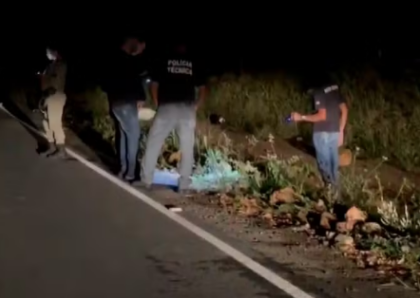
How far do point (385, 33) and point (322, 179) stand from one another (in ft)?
45.2

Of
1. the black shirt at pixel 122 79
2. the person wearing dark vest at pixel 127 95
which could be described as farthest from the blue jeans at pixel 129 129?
the black shirt at pixel 122 79

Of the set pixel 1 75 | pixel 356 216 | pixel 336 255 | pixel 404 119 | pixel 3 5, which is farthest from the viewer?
pixel 3 5

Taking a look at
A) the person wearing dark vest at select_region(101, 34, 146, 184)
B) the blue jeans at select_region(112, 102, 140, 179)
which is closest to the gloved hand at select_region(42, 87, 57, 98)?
the person wearing dark vest at select_region(101, 34, 146, 184)

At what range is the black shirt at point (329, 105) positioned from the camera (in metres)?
11.7

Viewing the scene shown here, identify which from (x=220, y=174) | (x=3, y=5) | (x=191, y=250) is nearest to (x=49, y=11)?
(x=3, y=5)

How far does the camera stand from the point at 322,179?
12.6m

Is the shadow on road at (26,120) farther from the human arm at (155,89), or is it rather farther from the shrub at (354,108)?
the human arm at (155,89)

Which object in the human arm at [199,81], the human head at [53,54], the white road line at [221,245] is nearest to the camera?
the white road line at [221,245]

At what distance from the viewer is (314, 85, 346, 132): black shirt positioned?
11.7 meters

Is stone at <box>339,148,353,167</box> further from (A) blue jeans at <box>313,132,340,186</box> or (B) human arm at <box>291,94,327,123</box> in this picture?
(B) human arm at <box>291,94,327,123</box>

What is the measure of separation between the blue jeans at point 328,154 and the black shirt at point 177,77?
1597 millimetres

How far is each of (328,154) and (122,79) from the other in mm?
2932

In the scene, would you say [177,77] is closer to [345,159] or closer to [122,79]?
[122,79]

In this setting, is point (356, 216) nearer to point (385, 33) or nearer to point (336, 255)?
point (336, 255)
